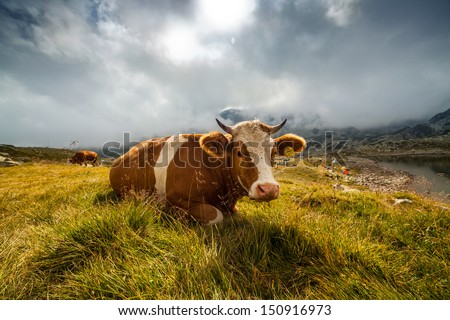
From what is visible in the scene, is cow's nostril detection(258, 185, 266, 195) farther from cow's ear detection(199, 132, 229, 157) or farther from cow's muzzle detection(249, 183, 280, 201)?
cow's ear detection(199, 132, 229, 157)

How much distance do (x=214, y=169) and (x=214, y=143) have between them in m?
0.75

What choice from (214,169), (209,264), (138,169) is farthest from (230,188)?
(138,169)

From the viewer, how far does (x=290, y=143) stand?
5406 millimetres

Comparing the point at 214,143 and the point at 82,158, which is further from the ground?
the point at 214,143

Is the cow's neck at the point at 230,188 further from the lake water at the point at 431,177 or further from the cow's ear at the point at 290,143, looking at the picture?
the lake water at the point at 431,177

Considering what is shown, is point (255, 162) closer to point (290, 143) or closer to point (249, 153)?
point (249, 153)

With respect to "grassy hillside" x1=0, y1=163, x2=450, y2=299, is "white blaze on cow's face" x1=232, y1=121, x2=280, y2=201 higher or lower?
higher

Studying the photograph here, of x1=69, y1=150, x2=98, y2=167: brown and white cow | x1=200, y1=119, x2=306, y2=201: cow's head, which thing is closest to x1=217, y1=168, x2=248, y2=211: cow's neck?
x1=200, y1=119, x2=306, y2=201: cow's head

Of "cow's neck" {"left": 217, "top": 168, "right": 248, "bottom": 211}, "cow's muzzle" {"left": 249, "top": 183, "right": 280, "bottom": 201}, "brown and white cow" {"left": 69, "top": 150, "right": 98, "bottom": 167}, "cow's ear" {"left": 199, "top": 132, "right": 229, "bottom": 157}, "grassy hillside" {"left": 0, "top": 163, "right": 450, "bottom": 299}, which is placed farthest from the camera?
"brown and white cow" {"left": 69, "top": 150, "right": 98, "bottom": 167}

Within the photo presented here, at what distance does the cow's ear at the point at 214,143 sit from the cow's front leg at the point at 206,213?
45.6 inches

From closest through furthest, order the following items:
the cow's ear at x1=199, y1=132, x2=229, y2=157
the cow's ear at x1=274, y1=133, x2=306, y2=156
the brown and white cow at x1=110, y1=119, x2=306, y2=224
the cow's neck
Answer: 1. the brown and white cow at x1=110, y1=119, x2=306, y2=224
2. the cow's ear at x1=199, y1=132, x2=229, y2=157
3. the cow's neck
4. the cow's ear at x1=274, y1=133, x2=306, y2=156

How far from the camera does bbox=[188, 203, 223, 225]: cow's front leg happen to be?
14.1 feet

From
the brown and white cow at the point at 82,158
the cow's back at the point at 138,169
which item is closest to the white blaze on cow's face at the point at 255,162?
the cow's back at the point at 138,169
